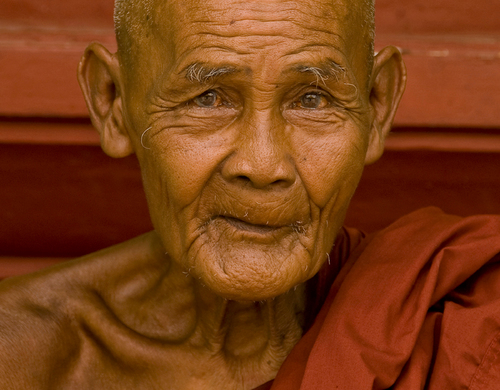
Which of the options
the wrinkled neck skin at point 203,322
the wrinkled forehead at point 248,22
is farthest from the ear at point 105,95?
the wrinkled neck skin at point 203,322

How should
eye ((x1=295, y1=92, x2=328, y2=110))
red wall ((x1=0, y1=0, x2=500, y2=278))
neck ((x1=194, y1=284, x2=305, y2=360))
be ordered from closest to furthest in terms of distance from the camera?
eye ((x1=295, y1=92, x2=328, y2=110)) < neck ((x1=194, y1=284, x2=305, y2=360)) < red wall ((x1=0, y1=0, x2=500, y2=278))

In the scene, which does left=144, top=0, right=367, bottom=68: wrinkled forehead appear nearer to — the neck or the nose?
the nose

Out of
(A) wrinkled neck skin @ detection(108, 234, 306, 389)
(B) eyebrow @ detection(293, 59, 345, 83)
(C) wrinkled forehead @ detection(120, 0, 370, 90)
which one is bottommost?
(A) wrinkled neck skin @ detection(108, 234, 306, 389)

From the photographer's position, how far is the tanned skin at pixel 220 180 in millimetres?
1378

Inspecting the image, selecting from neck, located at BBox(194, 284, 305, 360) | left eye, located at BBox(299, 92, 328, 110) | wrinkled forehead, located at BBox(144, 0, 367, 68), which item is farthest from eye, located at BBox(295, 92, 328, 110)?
neck, located at BBox(194, 284, 305, 360)

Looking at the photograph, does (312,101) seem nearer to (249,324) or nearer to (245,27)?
(245,27)

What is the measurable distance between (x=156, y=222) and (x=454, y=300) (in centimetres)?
72

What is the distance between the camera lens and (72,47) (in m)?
2.23

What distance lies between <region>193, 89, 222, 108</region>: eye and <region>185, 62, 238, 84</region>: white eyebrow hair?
4cm

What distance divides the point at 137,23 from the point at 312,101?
16.7 inches

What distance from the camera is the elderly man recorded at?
54.6 inches

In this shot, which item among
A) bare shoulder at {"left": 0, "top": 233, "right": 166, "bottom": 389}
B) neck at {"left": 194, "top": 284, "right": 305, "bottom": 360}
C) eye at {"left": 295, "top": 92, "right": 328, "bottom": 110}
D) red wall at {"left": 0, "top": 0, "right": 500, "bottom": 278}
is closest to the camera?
eye at {"left": 295, "top": 92, "right": 328, "bottom": 110}

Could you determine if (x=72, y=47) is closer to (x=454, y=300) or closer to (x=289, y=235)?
(x=289, y=235)

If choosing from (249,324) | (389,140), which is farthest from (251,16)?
(389,140)
